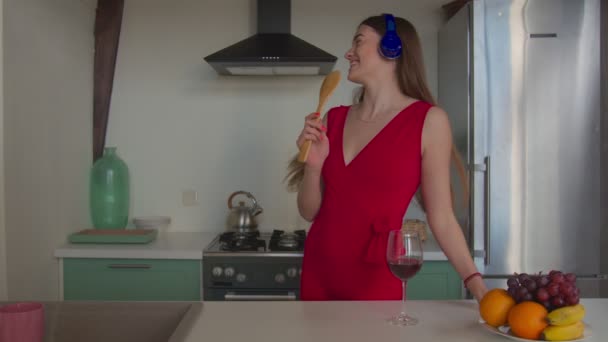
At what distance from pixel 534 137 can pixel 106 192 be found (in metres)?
2.11

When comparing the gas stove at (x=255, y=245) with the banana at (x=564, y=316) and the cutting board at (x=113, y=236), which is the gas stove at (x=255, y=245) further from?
the banana at (x=564, y=316)

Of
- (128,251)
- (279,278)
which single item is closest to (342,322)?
(279,278)

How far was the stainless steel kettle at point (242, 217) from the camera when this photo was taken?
2943 millimetres

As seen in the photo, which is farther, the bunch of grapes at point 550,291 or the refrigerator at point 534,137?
the refrigerator at point 534,137

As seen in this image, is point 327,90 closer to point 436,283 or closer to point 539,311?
point 539,311

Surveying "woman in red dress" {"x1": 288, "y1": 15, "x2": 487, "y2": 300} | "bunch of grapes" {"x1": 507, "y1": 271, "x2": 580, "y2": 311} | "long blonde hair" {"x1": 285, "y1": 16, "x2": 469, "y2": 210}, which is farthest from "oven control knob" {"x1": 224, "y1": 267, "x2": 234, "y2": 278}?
"bunch of grapes" {"x1": 507, "y1": 271, "x2": 580, "y2": 311}

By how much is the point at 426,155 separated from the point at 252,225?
1538 mm

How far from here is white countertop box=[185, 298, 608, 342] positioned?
1103 mm

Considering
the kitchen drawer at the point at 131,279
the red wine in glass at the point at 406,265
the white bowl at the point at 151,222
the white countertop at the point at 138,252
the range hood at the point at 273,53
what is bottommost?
the kitchen drawer at the point at 131,279

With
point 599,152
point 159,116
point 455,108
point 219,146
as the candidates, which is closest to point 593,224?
point 599,152

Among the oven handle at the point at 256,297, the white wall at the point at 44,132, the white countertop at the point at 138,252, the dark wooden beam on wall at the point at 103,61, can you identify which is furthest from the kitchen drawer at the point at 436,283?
the dark wooden beam on wall at the point at 103,61

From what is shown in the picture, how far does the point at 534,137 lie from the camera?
254 centimetres

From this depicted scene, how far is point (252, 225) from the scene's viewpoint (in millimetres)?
2963

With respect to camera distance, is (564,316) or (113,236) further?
(113,236)
